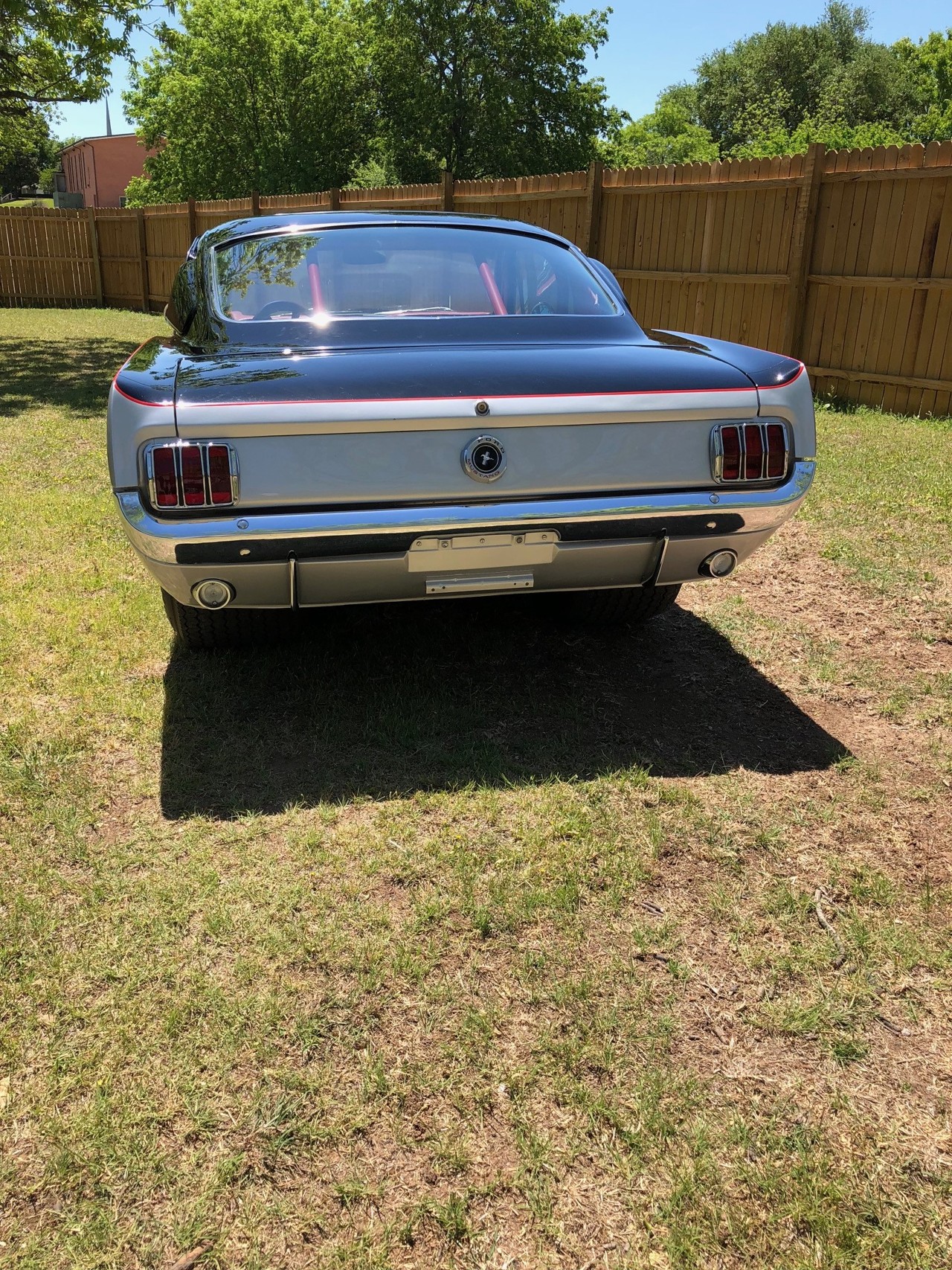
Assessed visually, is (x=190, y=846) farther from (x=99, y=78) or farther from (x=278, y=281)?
(x=99, y=78)

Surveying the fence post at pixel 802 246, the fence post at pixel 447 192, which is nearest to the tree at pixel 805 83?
the fence post at pixel 447 192

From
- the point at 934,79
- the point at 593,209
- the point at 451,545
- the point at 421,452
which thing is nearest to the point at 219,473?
the point at 421,452

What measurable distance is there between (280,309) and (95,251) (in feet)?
67.4

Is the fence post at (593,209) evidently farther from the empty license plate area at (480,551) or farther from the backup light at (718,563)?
the empty license plate area at (480,551)

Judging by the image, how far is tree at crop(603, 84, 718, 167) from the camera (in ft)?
151

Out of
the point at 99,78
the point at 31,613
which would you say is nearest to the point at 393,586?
the point at 31,613

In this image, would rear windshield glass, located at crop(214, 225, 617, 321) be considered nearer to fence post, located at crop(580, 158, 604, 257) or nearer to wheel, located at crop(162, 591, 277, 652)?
wheel, located at crop(162, 591, 277, 652)

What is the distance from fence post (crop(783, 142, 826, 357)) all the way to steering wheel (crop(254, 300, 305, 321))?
7301 millimetres

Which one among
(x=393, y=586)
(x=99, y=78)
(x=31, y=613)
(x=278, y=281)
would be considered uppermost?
(x=99, y=78)

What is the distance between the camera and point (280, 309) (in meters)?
3.46

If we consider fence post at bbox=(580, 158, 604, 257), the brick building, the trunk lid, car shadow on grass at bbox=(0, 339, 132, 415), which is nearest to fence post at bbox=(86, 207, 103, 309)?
car shadow on grass at bbox=(0, 339, 132, 415)

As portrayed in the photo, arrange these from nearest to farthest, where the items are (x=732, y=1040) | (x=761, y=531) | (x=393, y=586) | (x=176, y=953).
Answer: (x=732, y=1040), (x=176, y=953), (x=393, y=586), (x=761, y=531)

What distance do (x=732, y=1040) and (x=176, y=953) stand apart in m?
1.23

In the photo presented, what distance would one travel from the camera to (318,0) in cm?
3497
